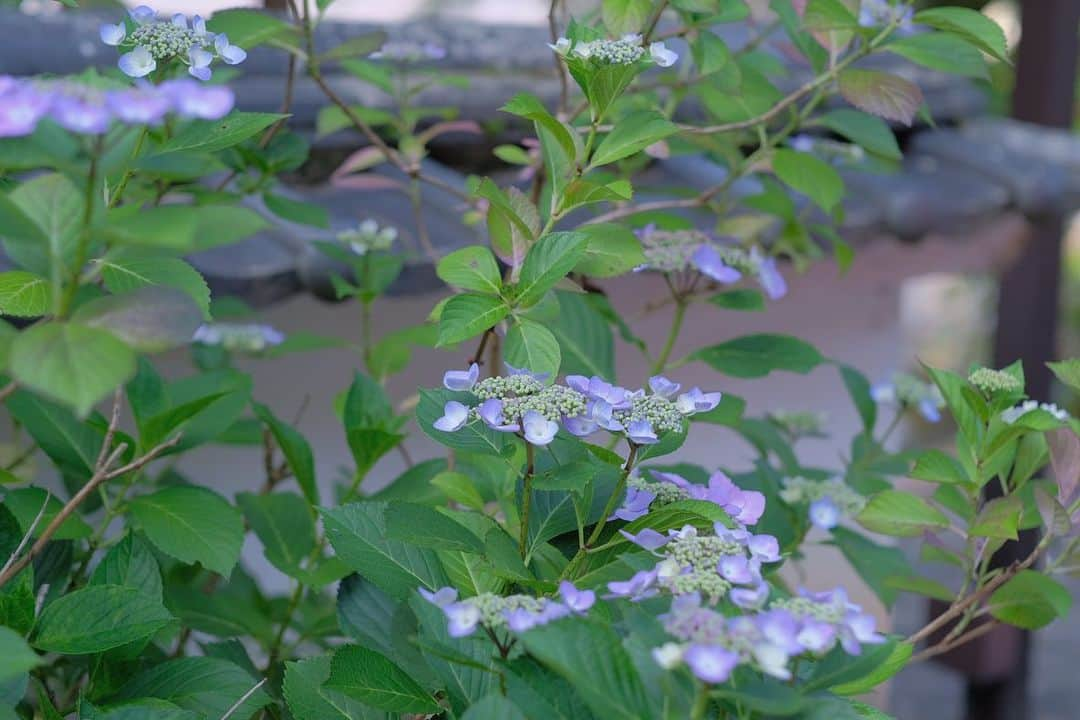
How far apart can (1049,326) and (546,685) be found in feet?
9.43

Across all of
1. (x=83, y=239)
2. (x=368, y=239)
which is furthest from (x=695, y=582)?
(x=368, y=239)

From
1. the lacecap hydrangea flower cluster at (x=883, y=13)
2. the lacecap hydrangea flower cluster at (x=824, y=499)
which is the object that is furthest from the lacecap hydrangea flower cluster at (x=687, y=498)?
the lacecap hydrangea flower cluster at (x=883, y=13)

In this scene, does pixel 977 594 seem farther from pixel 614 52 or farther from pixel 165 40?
pixel 165 40

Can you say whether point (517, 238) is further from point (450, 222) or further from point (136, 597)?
point (450, 222)

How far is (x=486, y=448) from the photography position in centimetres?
78

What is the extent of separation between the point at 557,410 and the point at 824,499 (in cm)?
65

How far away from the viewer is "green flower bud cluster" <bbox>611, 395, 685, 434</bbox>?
28.5 inches

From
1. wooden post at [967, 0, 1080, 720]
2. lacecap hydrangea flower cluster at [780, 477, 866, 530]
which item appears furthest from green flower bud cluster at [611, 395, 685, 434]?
wooden post at [967, 0, 1080, 720]

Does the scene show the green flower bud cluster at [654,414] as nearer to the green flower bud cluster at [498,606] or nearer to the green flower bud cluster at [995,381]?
the green flower bud cluster at [498,606]

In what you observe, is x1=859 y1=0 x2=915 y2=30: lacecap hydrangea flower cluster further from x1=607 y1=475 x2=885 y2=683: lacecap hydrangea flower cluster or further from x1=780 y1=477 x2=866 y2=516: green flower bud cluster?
x1=607 y1=475 x2=885 y2=683: lacecap hydrangea flower cluster

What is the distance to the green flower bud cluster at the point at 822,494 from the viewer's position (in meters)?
1.28

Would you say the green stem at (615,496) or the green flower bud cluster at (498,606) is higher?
the green flower bud cluster at (498,606)

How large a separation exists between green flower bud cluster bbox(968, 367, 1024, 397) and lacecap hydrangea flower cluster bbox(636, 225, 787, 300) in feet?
0.75

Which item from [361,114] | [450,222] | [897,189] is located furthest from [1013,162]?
[361,114]
